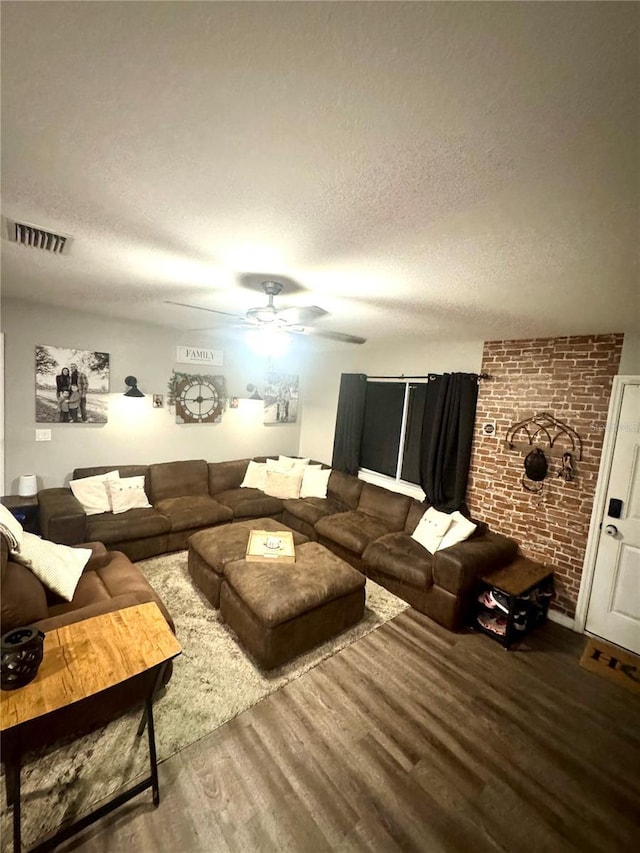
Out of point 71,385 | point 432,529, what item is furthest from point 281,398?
point 432,529

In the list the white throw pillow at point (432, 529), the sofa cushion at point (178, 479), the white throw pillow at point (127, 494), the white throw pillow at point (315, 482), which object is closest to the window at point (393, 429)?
the white throw pillow at point (315, 482)

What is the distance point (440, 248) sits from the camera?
1510 mm

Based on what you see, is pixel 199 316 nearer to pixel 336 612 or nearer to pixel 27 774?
pixel 336 612

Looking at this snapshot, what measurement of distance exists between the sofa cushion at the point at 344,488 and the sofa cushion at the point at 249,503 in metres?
0.72

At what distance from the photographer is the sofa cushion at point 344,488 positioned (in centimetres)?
436

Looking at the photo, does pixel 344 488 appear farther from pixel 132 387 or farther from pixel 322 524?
pixel 132 387

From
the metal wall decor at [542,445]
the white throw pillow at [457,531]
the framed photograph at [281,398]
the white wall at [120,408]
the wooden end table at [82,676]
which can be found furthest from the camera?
the framed photograph at [281,398]

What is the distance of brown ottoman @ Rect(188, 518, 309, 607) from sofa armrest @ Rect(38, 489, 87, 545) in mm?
977

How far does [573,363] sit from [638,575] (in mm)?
1732

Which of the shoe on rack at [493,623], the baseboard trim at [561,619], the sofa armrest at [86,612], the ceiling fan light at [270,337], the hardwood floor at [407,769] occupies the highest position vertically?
the ceiling fan light at [270,337]

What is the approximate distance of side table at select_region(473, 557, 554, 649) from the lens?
2629mm

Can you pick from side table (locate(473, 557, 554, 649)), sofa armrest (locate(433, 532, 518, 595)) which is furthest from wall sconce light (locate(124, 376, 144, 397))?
side table (locate(473, 557, 554, 649))

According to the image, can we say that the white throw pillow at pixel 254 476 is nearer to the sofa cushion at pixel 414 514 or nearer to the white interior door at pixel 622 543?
the sofa cushion at pixel 414 514

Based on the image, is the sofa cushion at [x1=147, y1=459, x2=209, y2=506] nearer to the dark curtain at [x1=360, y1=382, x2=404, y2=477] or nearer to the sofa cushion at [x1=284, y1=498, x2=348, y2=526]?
the sofa cushion at [x1=284, y1=498, x2=348, y2=526]
